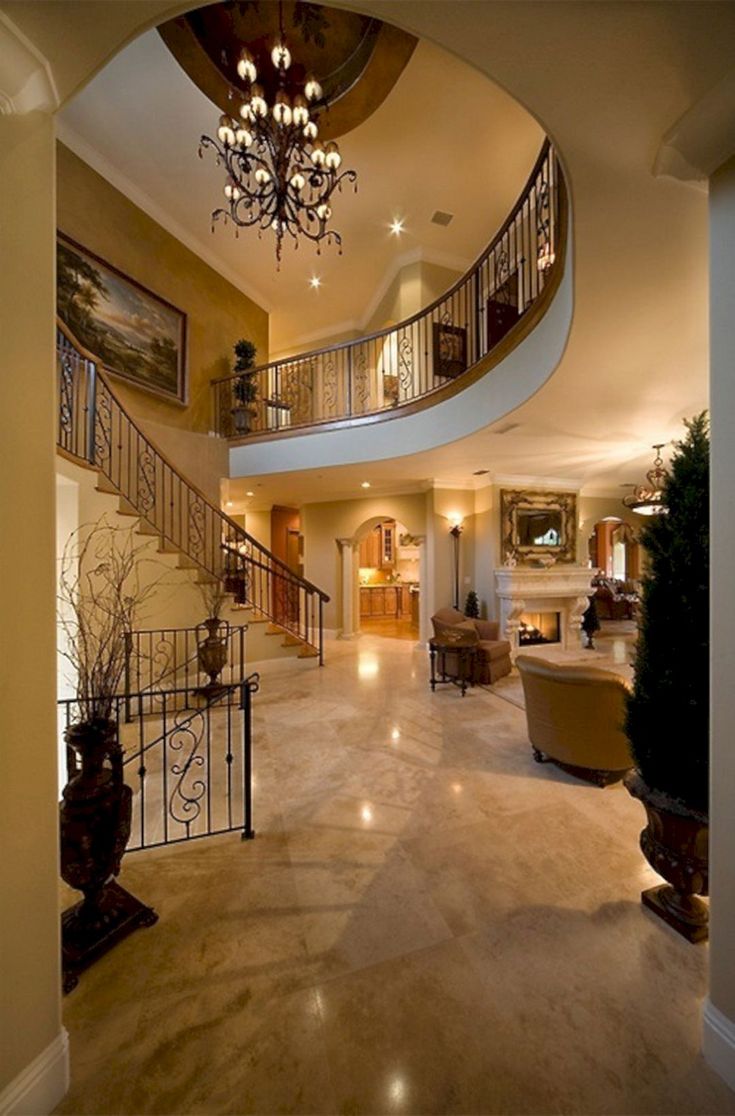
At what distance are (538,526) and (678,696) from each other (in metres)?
6.19

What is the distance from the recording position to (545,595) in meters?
7.62

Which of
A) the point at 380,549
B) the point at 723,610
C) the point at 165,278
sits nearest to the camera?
the point at 723,610

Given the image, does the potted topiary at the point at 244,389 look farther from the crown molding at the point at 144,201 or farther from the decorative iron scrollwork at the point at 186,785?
the decorative iron scrollwork at the point at 186,785

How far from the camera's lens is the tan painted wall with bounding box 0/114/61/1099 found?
3.97 ft

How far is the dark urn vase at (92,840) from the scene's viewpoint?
1.82 meters

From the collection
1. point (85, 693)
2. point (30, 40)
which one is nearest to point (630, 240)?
point (30, 40)

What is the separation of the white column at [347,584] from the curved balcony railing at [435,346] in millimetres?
2838

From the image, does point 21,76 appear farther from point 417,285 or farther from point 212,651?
point 417,285

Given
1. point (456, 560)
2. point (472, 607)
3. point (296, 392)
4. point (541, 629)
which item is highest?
point (296, 392)

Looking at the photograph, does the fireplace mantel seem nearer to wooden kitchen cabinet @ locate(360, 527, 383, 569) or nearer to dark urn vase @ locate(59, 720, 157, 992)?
wooden kitchen cabinet @ locate(360, 527, 383, 569)

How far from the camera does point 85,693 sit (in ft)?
6.49

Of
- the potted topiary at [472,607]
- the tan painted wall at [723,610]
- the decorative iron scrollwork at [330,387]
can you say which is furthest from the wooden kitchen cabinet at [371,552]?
the tan painted wall at [723,610]

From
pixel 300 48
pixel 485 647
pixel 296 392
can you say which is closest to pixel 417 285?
pixel 296 392

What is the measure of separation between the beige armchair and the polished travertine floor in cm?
22
